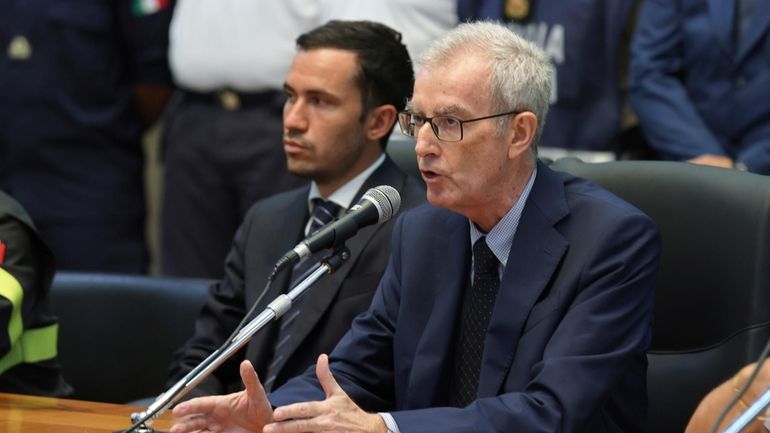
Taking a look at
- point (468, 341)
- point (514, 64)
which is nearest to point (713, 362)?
point (468, 341)

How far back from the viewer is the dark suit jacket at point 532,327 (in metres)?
2.80

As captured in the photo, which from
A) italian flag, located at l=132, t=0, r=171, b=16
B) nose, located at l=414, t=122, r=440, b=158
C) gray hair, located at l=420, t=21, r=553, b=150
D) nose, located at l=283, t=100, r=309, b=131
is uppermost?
gray hair, located at l=420, t=21, r=553, b=150

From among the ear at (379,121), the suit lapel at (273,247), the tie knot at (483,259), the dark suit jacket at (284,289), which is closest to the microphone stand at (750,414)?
the tie knot at (483,259)

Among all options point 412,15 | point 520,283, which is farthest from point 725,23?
point 520,283

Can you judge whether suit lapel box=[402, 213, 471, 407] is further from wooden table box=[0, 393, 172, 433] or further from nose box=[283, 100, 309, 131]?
nose box=[283, 100, 309, 131]

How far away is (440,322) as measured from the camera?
310 centimetres

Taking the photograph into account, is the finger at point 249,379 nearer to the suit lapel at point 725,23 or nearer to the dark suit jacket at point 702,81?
the dark suit jacket at point 702,81

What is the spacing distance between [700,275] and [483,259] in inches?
20.6

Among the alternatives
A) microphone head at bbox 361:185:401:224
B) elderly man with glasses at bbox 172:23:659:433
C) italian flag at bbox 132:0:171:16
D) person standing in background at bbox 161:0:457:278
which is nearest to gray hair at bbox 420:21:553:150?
elderly man with glasses at bbox 172:23:659:433

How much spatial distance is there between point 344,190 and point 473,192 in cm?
84

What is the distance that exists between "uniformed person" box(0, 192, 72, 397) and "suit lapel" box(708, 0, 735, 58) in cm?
209

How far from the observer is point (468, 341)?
10.1 ft

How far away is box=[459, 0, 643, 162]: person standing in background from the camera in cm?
457

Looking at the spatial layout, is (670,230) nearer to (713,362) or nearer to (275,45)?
(713,362)
